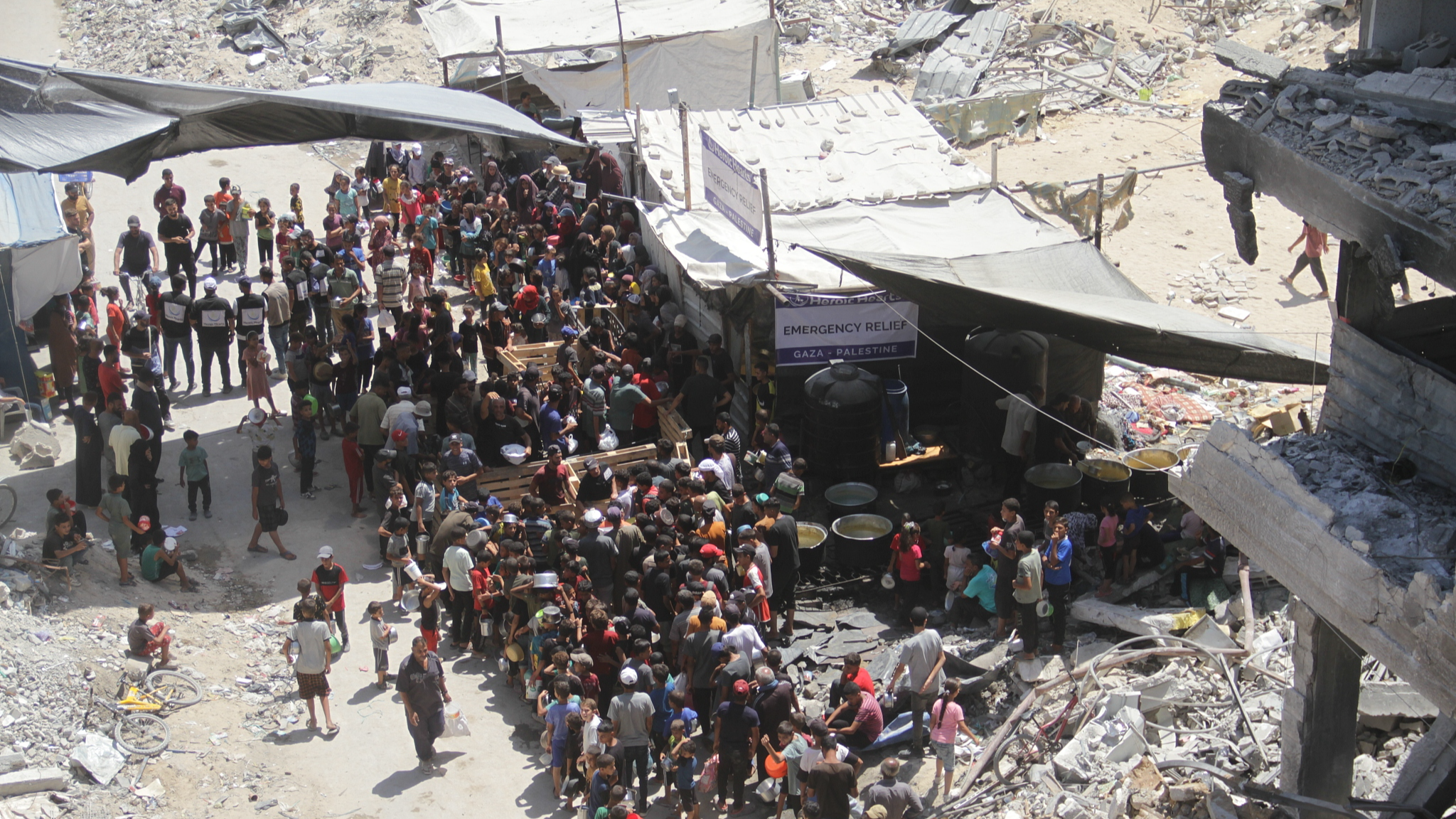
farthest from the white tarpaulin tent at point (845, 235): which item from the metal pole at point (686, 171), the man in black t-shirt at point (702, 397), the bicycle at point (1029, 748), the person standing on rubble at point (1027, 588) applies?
the bicycle at point (1029, 748)

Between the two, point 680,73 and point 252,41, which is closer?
point 680,73

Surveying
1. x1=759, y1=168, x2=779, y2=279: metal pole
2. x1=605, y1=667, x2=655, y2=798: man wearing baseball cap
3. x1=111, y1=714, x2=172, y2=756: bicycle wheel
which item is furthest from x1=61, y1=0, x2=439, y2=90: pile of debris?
x1=605, y1=667, x2=655, y2=798: man wearing baseball cap

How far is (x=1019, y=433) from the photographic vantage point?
43.1ft

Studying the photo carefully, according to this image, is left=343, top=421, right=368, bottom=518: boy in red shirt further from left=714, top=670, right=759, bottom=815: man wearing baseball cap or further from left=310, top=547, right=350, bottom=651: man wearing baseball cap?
left=714, top=670, right=759, bottom=815: man wearing baseball cap

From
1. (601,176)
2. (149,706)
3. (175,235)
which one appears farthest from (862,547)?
(175,235)

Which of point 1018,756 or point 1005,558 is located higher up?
point 1005,558

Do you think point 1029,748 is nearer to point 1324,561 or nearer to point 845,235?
point 1324,561

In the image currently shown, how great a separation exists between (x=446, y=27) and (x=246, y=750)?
57.9 feet

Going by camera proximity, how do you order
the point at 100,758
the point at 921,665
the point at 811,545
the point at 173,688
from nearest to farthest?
the point at 100,758 < the point at 921,665 < the point at 173,688 < the point at 811,545

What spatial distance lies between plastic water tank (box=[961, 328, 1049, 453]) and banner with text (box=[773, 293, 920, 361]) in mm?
793

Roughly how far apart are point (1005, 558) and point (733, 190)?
5639mm

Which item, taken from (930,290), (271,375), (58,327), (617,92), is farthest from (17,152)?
(617,92)

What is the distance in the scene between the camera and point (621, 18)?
2398 centimetres

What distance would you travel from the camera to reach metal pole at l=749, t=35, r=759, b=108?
22608 millimetres
